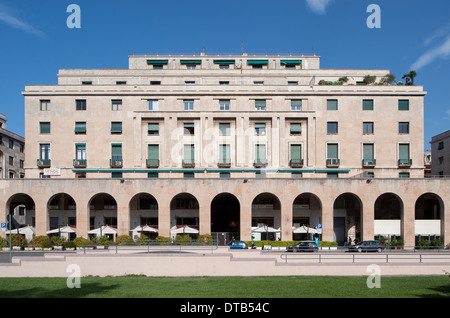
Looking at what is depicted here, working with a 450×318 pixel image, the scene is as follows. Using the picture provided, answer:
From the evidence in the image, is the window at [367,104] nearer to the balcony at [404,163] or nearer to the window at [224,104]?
the balcony at [404,163]

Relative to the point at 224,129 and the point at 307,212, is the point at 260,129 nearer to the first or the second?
the point at 224,129

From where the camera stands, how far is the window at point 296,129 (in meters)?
46.9

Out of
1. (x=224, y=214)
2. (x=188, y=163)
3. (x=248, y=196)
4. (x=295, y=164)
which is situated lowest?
(x=224, y=214)

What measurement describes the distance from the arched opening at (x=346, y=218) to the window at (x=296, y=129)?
34.6ft

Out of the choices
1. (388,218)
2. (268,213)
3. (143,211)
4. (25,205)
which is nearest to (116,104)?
(143,211)

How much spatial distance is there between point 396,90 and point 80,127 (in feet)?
148

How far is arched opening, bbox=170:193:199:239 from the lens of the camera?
146 feet

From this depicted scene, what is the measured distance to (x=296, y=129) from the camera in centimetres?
4691

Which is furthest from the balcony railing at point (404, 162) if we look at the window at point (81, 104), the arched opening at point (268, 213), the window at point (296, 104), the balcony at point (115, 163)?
the window at point (81, 104)

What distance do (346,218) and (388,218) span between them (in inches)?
237

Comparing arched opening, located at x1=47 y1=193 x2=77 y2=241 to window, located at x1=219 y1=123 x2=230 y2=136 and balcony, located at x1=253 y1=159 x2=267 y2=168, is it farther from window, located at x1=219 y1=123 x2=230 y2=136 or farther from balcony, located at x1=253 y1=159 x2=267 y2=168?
balcony, located at x1=253 y1=159 x2=267 y2=168

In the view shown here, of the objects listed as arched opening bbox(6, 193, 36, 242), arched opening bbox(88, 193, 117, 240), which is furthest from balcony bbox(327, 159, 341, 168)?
arched opening bbox(6, 193, 36, 242)

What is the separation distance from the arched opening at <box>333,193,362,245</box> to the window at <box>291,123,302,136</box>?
10.5 meters
